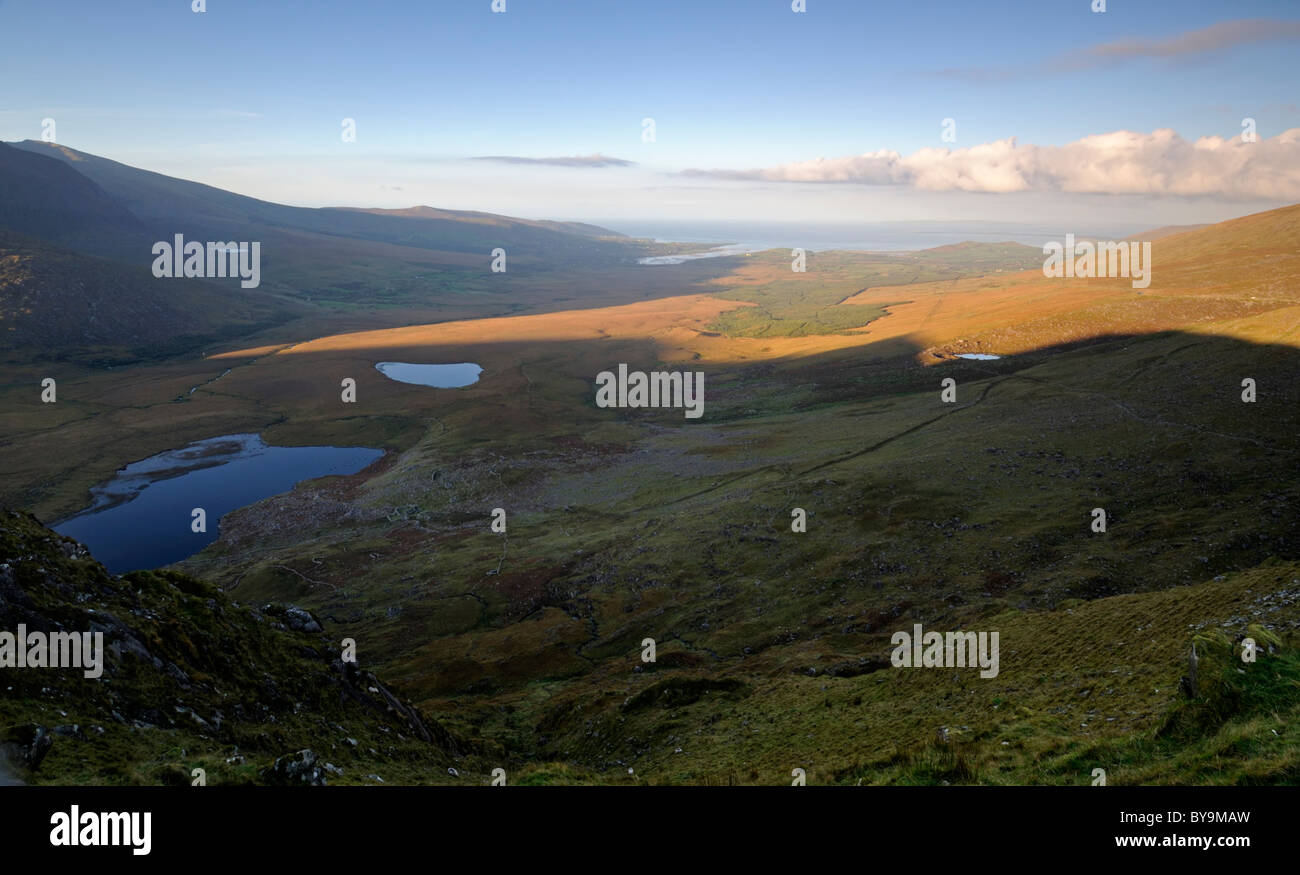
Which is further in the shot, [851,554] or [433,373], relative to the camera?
[433,373]

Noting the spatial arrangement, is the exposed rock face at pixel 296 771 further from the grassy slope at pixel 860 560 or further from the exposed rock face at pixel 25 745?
the grassy slope at pixel 860 560

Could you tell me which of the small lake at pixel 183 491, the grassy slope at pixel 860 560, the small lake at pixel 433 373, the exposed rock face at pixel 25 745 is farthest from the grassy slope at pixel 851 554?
the small lake at pixel 433 373

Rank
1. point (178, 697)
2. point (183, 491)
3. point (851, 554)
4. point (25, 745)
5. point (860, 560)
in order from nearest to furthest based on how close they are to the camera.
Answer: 1. point (25, 745)
2. point (178, 697)
3. point (860, 560)
4. point (851, 554)
5. point (183, 491)

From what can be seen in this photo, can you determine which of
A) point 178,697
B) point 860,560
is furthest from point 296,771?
point 860,560

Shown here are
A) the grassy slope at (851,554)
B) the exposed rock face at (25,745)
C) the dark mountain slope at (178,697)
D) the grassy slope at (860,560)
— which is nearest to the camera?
the exposed rock face at (25,745)

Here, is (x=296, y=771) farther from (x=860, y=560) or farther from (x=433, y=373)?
(x=433, y=373)

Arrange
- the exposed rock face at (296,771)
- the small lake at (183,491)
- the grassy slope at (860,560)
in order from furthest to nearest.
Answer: the small lake at (183,491), the grassy slope at (860,560), the exposed rock face at (296,771)
